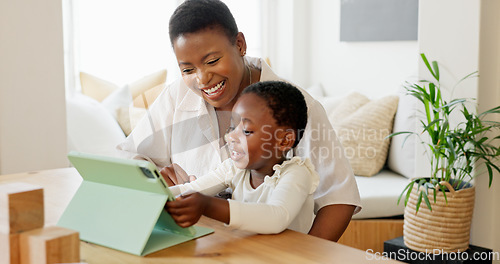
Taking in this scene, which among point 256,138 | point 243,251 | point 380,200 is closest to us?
point 243,251

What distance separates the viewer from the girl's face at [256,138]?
1268mm

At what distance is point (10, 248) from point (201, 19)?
0.83 meters

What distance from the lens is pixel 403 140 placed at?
10.9 feet

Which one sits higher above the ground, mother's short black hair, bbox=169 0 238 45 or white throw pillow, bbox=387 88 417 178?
mother's short black hair, bbox=169 0 238 45

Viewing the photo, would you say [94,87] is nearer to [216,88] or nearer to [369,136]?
[369,136]

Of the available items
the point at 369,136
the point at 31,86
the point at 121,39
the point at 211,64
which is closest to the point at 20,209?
the point at 211,64

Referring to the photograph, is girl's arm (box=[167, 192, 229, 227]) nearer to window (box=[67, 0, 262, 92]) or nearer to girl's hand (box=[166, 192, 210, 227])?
girl's hand (box=[166, 192, 210, 227])

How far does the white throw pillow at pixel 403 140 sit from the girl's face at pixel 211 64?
1923 mm

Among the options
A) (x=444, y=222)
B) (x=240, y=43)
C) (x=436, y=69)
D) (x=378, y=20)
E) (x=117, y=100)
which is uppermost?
(x=378, y=20)

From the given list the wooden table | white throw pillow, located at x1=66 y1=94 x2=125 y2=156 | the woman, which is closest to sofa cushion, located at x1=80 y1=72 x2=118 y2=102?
white throw pillow, located at x1=66 y1=94 x2=125 y2=156

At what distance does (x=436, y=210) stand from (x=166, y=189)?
2009 mm

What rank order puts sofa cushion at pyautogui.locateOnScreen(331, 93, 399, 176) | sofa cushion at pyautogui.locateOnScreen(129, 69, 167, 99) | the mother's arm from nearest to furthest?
the mother's arm
sofa cushion at pyautogui.locateOnScreen(331, 93, 399, 176)
sofa cushion at pyautogui.locateOnScreen(129, 69, 167, 99)

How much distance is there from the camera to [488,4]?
2725 mm

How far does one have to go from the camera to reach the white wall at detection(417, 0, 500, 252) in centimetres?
271
